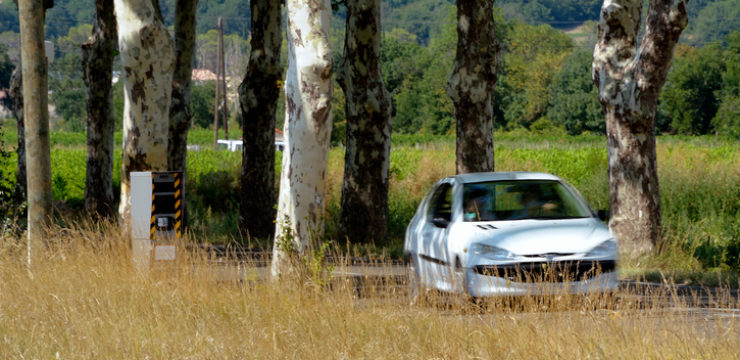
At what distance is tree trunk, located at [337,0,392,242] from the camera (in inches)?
763

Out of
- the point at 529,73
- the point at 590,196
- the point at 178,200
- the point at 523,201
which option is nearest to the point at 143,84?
the point at 178,200

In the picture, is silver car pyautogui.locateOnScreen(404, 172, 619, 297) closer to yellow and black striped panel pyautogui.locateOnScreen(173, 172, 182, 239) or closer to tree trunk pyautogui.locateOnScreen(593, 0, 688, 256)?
yellow and black striped panel pyautogui.locateOnScreen(173, 172, 182, 239)

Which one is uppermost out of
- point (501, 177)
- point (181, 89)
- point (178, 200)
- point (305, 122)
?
point (181, 89)

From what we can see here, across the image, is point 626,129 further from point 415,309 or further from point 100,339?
point 100,339

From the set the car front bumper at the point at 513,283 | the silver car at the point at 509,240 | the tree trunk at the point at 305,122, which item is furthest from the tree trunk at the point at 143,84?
the car front bumper at the point at 513,283

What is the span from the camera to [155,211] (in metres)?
13.3

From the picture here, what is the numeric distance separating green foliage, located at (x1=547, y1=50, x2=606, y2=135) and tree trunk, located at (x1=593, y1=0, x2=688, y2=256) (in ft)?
251

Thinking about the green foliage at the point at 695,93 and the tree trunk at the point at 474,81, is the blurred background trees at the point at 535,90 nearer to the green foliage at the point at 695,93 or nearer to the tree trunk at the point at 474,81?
the green foliage at the point at 695,93

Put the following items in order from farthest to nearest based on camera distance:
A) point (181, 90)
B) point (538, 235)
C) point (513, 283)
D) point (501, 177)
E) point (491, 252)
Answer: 1. point (181, 90)
2. point (501, 177)
3. point (538, 235)
4. point (491, 252)
5. point (513, 283)

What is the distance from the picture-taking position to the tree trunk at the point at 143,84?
14352mm

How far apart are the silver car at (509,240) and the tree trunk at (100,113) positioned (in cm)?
1423

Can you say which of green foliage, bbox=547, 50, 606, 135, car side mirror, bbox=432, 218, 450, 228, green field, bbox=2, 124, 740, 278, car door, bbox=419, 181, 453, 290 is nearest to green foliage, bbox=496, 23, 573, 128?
green foliage, bbox=547, 50, 606, 135

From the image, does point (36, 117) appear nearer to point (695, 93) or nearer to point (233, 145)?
point (233, 145)

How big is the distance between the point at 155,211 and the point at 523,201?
4588 millimetres
